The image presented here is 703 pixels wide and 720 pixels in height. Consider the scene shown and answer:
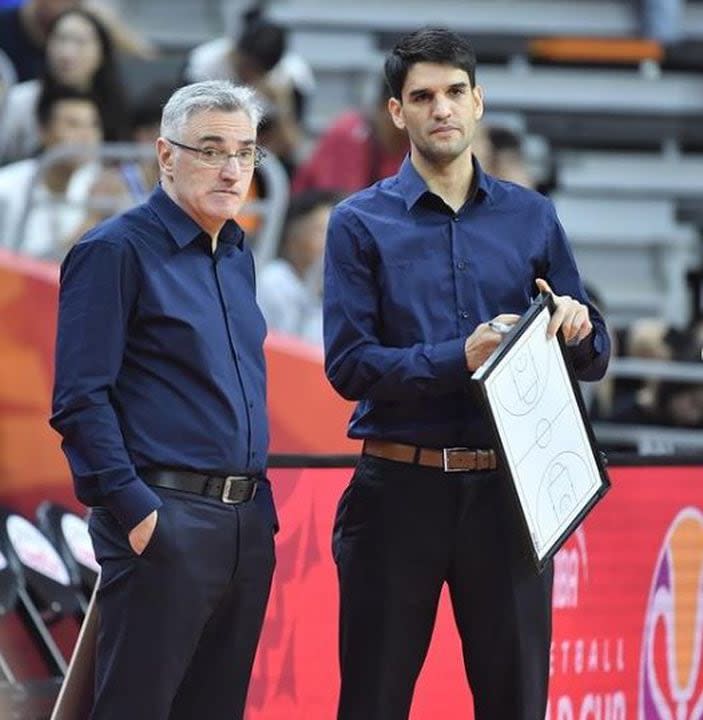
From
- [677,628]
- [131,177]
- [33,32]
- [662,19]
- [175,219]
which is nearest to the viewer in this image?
[175,219]

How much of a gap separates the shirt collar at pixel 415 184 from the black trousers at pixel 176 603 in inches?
29.0

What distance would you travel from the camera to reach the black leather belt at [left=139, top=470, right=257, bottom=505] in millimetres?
4375

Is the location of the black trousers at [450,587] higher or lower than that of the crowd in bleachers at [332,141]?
lower

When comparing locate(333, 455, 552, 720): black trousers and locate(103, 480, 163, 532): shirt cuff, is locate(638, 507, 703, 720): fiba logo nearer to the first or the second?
locate(333, 455, 552, 720): black trousers

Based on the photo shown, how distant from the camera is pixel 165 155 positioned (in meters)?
4.53

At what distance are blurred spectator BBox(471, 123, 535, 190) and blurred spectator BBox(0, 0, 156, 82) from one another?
204 cm

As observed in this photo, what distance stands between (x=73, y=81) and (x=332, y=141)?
4.33ft

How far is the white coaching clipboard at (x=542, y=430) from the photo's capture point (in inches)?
173

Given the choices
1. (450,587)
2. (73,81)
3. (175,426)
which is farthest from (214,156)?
(73,81)

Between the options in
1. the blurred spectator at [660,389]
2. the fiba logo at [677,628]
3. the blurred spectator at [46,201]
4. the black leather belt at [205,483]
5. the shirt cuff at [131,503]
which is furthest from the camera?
the blurred spectator at [660,389]

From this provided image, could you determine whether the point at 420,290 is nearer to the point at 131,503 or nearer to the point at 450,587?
the point at 450,587

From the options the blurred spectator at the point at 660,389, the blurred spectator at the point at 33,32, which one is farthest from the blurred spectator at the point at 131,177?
the blurred spectator at the point at 660,389

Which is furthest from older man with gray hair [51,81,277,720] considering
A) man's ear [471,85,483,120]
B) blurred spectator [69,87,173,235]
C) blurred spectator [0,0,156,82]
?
blurred spectator [0,0,156,82]

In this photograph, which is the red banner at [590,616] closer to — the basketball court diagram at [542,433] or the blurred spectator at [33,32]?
the basketball court diagram at [542,433]
